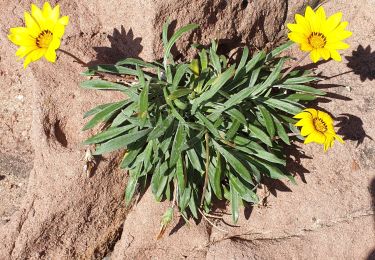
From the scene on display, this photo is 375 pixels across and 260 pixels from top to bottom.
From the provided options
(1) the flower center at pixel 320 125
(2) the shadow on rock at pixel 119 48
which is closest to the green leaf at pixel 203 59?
(2) the shadow on rock at pixel 119 48

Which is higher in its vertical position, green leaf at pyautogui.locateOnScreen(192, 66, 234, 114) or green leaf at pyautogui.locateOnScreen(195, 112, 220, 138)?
green leaf at pyautogui.locateOnScreen(192, 66, 234, 114)

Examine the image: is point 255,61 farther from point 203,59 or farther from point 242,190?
point 242,190

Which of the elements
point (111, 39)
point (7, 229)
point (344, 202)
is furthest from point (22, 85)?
point (344, 202)

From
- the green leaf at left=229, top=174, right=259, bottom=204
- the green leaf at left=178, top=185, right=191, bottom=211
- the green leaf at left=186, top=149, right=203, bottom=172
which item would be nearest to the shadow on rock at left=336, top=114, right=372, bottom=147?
the green leaf at left=229, top=174, right=259, bottom=204

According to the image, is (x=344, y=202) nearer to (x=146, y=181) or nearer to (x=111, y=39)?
(x=146, y=181)

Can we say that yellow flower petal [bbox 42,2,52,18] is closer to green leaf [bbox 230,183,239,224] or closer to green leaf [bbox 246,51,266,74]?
green leaf [bbox 246,51,266,74]

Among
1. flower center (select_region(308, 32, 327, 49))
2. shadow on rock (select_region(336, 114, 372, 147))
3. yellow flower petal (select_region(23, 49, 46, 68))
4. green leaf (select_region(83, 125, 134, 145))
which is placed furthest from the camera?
shadow on rock (select_region(336, 114, 372, 147))
